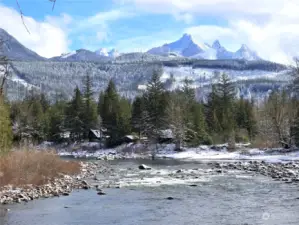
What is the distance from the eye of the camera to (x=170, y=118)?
67.7m

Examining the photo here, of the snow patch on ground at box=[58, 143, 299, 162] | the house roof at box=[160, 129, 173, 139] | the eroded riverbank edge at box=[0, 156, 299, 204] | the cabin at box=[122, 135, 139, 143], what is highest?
the house roof at box=[160, 129, 173, 139]

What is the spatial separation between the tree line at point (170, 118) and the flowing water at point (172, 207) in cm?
3033

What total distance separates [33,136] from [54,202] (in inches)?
2307

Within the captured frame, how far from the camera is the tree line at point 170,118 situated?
58031 millimetres

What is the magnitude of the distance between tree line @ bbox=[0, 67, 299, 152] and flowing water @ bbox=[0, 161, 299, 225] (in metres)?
30.3

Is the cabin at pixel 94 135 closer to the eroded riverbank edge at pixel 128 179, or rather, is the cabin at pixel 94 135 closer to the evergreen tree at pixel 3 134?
the eroded riverbank edge at pixel 128 179

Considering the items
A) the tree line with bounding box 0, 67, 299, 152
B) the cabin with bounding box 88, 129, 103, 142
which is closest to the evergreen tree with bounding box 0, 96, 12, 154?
the tree line with bounding box 0, 67, 299, 152

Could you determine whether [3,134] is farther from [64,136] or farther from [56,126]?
[64,136]

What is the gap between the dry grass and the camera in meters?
28.2

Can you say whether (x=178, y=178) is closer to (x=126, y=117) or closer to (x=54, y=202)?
(x=54, y=202)

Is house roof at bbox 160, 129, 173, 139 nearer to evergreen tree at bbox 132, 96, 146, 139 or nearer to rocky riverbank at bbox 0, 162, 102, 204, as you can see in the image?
evergreen tree at bbox 132, 96, 146, 139

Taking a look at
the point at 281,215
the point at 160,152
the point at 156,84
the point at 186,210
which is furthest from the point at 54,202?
the point at 156,84

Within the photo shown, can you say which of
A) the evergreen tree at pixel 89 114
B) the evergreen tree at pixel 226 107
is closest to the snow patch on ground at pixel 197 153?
the evergreen tree at pixel 226 107

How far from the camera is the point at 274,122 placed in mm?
55938
